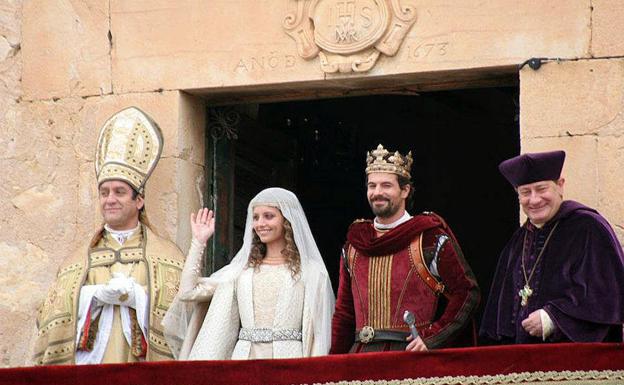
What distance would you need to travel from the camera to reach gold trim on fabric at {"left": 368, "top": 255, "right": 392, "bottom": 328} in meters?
9.06

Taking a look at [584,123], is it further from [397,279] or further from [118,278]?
[118,278]

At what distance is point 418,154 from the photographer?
13.6 metres

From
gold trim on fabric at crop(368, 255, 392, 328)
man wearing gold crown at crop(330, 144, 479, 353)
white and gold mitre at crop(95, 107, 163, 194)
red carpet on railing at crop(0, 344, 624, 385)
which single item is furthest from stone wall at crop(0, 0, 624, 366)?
red carpet on railing at crop(0, 344, 624, 385)

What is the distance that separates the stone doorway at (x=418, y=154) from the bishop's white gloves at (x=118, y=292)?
205cm

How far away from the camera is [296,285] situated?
9.41m

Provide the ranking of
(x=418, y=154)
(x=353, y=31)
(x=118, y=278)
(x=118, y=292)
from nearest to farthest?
(x=118, y=292)
(x=118, y=278)
(x=353, y=31)
(x=418, y=154)

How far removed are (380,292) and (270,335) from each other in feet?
2.00

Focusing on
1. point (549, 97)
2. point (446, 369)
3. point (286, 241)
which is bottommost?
point (446, 369)

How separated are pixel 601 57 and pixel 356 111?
12.3ft

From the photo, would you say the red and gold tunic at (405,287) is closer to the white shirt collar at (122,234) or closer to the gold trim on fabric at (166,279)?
the gold trim on fabric at (166,279)

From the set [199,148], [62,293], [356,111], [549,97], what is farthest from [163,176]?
[356,111]

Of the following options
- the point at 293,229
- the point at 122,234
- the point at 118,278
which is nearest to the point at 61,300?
the point at 118,278

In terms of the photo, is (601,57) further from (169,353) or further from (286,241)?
(169,353)

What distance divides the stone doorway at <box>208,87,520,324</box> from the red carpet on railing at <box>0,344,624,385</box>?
10.0 ft
